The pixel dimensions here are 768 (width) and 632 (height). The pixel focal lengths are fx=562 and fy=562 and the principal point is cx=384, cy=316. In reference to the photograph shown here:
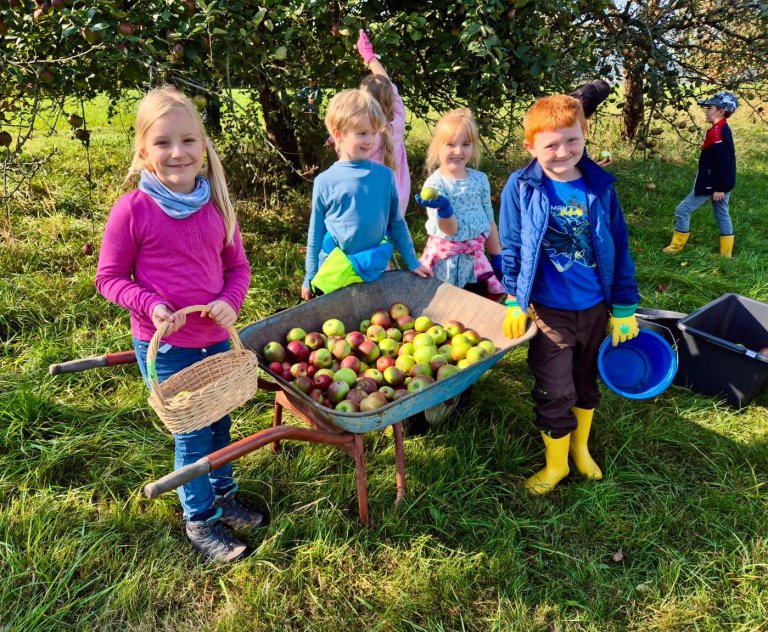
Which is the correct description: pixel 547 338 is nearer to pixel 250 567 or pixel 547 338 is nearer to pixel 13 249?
pixel 250 567

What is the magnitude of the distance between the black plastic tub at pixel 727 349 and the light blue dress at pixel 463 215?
124 centimetres

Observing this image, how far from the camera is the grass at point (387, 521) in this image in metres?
2.08

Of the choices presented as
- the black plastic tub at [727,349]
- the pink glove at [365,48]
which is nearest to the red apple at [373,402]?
the black plastic tub at [727,349]

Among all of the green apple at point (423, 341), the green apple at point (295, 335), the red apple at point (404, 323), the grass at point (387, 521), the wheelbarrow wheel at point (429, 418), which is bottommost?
the grass at point (387, 521)

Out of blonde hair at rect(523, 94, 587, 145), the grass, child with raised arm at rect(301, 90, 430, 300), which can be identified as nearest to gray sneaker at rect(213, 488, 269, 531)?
the grass

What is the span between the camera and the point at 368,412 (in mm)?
1874

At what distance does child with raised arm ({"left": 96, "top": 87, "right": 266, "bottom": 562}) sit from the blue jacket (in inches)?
44.8

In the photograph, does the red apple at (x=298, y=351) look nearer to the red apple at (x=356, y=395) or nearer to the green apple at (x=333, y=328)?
the green apple at (x=333, y=328)

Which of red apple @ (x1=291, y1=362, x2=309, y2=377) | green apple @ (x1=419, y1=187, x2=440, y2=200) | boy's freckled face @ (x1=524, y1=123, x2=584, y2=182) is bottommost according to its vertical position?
red apple @ (x1=291, y1=362, x2=309, y2=377)

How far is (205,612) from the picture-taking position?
207 centimetres

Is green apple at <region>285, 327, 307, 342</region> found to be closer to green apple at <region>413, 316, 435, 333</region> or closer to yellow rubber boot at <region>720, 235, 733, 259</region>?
green apple at <region>413, 316, 435, 333</region>

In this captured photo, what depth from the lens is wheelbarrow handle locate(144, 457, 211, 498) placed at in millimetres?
1499

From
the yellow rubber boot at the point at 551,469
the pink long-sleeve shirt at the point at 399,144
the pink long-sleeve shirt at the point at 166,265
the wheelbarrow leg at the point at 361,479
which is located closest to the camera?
the pink long-sleeve shirt at the point at 166,265

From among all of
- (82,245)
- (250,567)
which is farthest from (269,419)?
(82,245)
